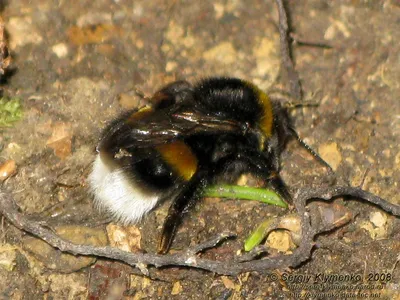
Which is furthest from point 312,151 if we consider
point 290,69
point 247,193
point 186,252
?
point 186,252

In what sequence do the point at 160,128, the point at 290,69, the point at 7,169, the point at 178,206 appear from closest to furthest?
1. the point at 160,128
2. the point at 178,206
3. the point at 7,169
4. the point at 290,69

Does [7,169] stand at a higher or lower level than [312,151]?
higher

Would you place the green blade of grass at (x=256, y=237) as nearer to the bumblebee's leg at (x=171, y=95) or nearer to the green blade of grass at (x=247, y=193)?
the green blade of grass at (x=247, y=193)

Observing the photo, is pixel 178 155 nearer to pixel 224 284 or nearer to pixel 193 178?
pixel 193 178

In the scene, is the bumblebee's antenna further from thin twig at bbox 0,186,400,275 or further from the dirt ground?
thin twig at bbox 0,186,400,275

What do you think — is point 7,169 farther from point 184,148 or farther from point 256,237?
point 256,237
